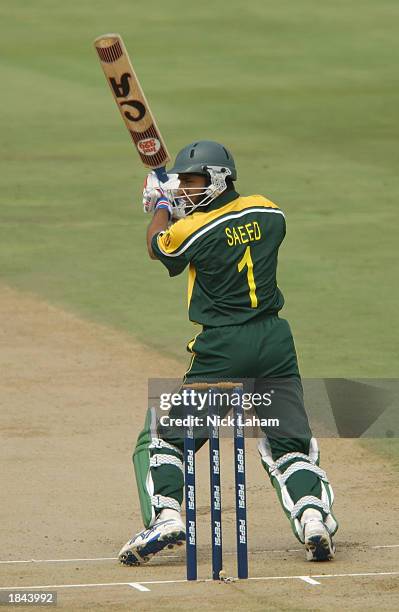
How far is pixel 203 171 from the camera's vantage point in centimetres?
772

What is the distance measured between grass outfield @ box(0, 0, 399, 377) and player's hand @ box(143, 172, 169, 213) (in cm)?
380

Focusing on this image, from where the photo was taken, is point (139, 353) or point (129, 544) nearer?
point (129, 544)

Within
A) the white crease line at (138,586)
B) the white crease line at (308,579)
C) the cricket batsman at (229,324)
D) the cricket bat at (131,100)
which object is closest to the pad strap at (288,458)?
the cricket batsman at (229,324)

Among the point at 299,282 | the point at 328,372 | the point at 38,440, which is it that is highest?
the point at 299,282

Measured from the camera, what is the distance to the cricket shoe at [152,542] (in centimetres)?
736

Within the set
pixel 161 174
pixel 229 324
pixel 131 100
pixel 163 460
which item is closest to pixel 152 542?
pixel 163 460

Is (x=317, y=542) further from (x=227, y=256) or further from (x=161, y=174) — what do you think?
(x=161, y=174)

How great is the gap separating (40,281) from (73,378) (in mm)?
3152

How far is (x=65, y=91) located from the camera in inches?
958

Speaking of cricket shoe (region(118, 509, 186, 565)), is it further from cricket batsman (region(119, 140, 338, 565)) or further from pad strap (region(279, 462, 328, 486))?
pad strap (region(279, 462, 328, 486))

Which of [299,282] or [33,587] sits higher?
[299,282]

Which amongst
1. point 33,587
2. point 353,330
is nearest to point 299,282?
point 353,330

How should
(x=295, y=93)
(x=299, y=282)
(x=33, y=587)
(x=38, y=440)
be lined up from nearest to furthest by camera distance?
(x=33, y=587), (x=38, y=440), (x=299, y=282), (x=295, y=93)

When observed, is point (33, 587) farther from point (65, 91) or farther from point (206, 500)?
point (65, 91)
